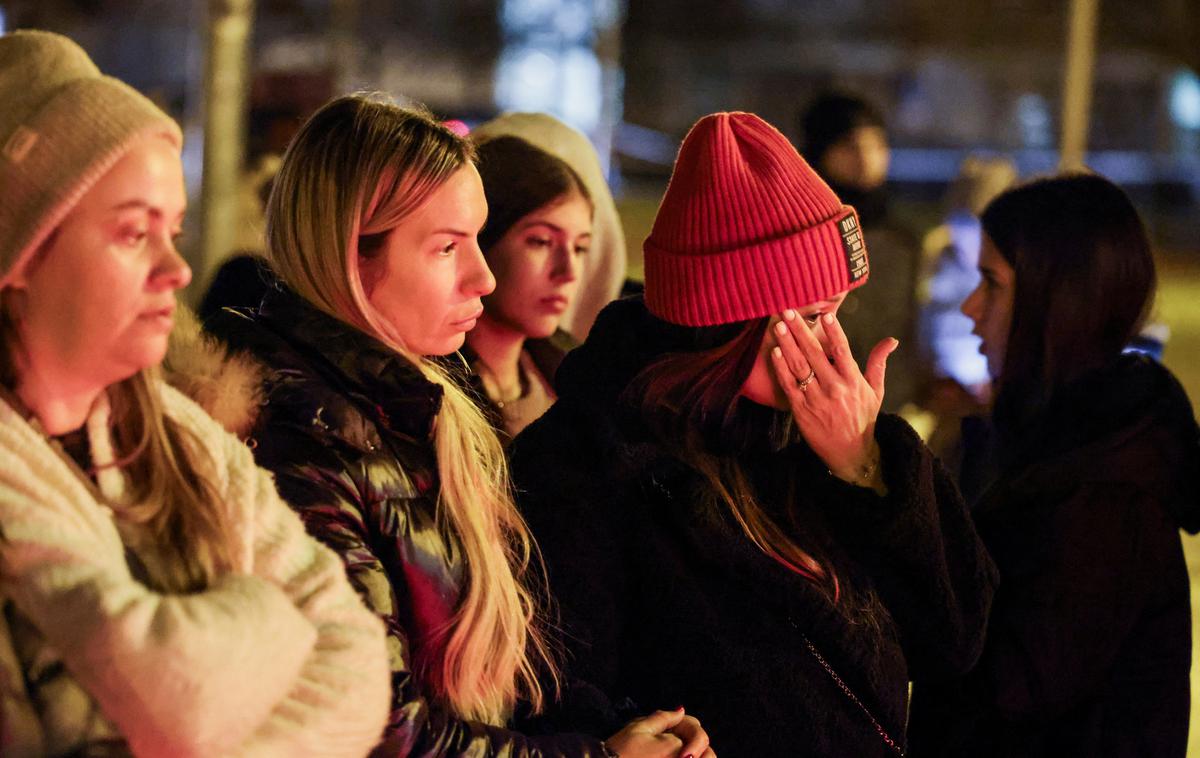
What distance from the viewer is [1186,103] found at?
3656 cm

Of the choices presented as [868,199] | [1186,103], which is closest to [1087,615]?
[868,199]

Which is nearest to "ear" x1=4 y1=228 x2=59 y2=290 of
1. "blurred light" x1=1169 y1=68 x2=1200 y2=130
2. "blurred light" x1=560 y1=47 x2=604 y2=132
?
"blurred light" x1=560 y1=47 x2=604 y2=132

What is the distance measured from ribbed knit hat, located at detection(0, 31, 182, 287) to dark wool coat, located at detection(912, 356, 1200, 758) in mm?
1896

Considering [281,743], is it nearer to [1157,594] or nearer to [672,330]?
[672,330]

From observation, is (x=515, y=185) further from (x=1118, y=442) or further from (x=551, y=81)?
(x=551, y=81)

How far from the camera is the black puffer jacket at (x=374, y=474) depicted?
6.60 ft

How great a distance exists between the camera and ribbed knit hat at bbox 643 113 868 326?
2.46m

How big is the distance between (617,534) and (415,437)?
407 mm

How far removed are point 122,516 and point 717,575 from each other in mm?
1075

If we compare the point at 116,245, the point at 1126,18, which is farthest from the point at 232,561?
the point at 1126,18

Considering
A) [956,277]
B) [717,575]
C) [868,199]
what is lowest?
[956,277]

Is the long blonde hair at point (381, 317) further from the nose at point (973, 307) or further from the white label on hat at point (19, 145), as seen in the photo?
the nose at point (973, 307)

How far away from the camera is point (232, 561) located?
1.73 m

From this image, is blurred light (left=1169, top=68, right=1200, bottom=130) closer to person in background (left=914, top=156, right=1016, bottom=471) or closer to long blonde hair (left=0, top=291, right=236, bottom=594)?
person in background (left=914, top=156, right=1016, bottom=471)
